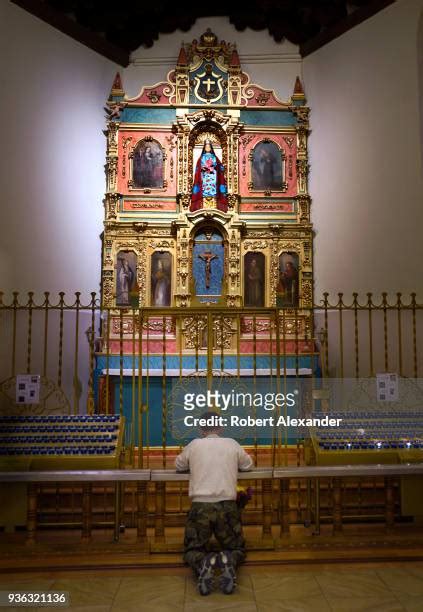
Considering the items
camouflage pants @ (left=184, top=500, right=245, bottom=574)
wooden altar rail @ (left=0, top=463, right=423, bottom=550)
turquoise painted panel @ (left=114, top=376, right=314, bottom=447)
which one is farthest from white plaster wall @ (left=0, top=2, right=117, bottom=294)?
camouflage pants @ (left=184, top=500, right=245, bottom=574)

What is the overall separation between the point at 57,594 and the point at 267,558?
5.93ft

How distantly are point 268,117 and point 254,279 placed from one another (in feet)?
10.7

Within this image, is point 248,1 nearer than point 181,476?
No

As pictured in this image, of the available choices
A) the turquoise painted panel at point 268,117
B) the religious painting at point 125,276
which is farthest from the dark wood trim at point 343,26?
the religious painting at point 125,276

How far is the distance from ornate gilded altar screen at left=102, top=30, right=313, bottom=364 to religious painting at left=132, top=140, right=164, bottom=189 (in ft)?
0.06

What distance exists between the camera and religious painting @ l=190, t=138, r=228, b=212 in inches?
434

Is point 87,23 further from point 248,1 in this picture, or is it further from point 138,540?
point 138,540

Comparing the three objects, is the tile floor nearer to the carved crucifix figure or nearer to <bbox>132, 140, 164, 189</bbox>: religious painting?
the carved crucifix figure

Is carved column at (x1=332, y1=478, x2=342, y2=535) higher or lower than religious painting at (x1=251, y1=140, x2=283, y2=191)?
lower

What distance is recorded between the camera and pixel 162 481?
5.48m

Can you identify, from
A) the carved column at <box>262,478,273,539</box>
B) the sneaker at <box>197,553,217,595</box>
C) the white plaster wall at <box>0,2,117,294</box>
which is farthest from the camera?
the white plaster wall at <box>0,2,117,294</box>

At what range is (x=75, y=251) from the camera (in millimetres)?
10609

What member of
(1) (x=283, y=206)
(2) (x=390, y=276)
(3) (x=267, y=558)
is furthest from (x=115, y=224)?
Result: (3) (x=267, y=558)

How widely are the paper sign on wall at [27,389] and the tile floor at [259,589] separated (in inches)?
88.2
